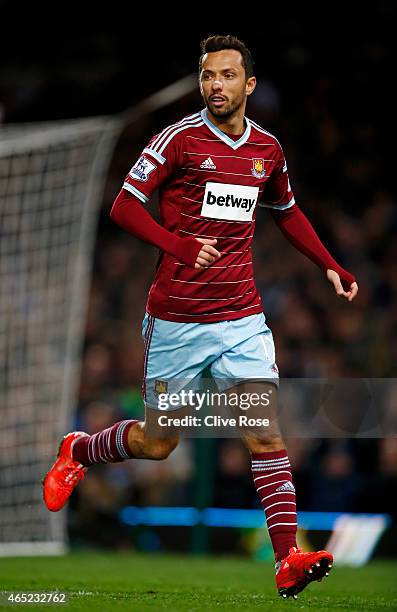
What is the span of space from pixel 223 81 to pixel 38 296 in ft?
13.9

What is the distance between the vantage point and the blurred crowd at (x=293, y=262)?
10.5 m

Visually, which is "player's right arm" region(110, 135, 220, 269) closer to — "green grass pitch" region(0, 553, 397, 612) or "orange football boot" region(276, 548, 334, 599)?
"orange football boot" region(276, 548, 334, 599)

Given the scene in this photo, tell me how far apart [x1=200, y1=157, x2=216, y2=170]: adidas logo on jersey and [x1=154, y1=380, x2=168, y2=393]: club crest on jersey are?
1041mm

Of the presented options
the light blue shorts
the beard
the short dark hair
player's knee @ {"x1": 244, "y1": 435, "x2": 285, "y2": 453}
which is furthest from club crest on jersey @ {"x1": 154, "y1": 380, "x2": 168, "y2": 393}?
the short dark hair

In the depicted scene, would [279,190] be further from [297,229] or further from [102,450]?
[102,450]

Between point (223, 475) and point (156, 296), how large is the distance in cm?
449

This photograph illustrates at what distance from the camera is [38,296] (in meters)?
9.85

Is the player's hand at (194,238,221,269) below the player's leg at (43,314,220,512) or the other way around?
the other way around

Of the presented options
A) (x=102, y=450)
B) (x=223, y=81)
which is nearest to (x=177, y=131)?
(x=223, y=81)

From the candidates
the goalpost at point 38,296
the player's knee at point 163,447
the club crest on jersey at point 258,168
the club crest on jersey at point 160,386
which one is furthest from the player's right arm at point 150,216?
the goalpost at point 38,296

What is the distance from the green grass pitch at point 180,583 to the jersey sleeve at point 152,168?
1.85 meters

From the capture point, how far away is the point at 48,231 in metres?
9.80

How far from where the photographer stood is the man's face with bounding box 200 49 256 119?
5969 millimetres

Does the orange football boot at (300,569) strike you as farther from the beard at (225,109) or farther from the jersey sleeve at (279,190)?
the beard at (225,109)
